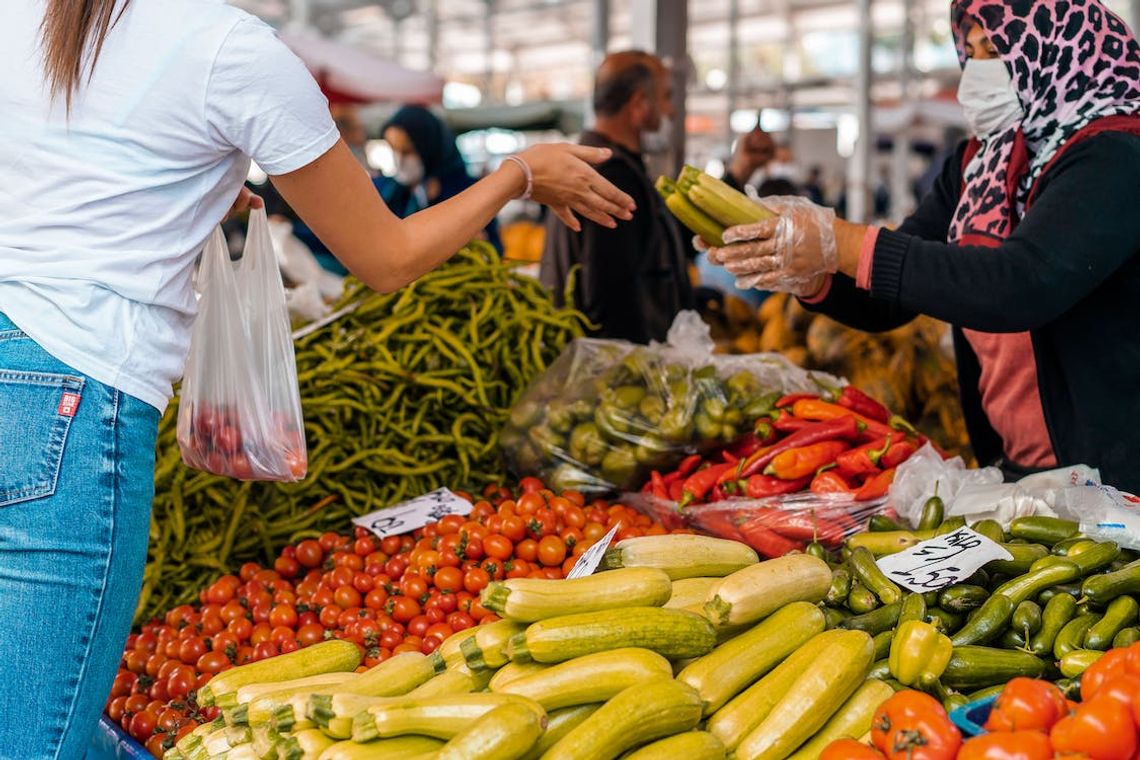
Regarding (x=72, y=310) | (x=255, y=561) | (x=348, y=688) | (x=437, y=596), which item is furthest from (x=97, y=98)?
(x=255, y=561)

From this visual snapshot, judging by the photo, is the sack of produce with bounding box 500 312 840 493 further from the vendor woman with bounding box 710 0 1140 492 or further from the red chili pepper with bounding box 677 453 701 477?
the vendor woman with bounding box 710 0 1140 492

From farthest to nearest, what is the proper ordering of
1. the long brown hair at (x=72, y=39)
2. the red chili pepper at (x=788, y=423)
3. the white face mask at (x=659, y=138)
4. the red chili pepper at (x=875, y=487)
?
the white face mask at (x=659, y=138) < the red chili pepper at (x=788, y=423) < the red chili pepper at (x=875, y=487) < the long brown hair at (x=72, y=39)

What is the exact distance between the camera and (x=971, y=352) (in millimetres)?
3039

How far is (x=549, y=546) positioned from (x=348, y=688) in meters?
0.93

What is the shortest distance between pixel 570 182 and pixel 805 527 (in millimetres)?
1065

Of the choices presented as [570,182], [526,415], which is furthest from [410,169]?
[570,182]

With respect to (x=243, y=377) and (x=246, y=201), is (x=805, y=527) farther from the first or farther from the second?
(x=246, y=201)

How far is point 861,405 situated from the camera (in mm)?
3146

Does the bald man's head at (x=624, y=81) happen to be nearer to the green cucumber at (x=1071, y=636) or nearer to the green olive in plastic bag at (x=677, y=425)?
the green olive in plastic bag at (x=677, y=425)

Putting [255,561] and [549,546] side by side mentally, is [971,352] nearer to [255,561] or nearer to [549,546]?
[549,546]

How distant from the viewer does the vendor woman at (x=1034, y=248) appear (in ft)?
8.06

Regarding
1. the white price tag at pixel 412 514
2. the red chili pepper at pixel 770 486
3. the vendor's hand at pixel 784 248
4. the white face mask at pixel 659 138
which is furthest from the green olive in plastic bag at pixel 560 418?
the white face mask at pixel 659 138

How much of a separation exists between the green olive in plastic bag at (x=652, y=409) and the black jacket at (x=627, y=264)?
143 centimetres

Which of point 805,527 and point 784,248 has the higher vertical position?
point 784,248
